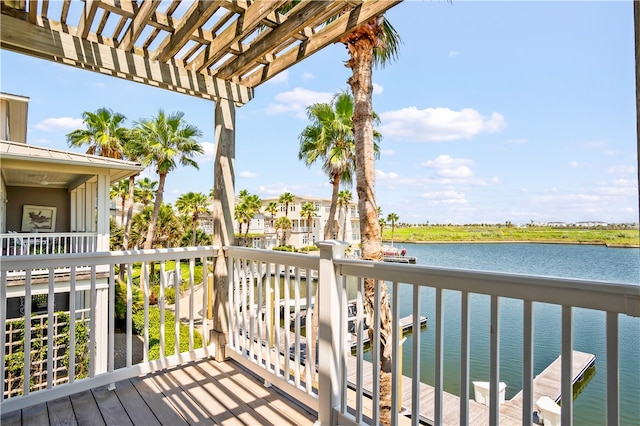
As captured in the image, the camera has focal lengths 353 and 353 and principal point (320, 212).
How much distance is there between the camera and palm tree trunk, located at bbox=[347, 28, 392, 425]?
5500 millimetres

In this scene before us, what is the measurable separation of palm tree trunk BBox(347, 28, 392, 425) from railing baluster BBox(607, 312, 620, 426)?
450 centimetres

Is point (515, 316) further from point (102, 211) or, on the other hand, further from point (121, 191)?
point (121, 191)

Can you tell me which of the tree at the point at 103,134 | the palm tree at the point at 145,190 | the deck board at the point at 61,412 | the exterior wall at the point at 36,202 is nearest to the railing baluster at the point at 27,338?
the deck board at the point at 61,412

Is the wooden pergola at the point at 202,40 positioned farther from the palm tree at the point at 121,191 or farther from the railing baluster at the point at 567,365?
the palm tree at the point at 121,191

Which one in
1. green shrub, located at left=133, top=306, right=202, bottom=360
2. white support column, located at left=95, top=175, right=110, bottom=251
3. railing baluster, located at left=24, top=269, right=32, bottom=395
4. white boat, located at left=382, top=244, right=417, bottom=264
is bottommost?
green shrub, located at left=133, top=306, right=202, bottom=360

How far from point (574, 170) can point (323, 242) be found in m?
24.7

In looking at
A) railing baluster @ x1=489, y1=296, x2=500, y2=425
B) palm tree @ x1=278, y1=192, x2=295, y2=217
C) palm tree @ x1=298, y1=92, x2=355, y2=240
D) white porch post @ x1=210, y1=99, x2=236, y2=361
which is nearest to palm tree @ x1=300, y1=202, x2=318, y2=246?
palm tree @ x1=278, y1=192, x2=295, y2=217

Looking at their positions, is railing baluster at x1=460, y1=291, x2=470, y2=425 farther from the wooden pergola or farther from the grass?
the grass

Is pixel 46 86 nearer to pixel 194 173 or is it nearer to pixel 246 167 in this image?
pixel 194 173

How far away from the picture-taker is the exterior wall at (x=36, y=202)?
8359 millimetres

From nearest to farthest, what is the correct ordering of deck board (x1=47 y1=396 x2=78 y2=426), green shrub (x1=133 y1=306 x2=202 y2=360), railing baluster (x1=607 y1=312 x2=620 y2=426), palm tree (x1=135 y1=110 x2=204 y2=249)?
railing baluster (x1=607 y1=312 x2=620 y2=426)
deck board (x1=47 y1=396 x2=78 y2=426)
green shrub (x1=133 y1=306 x2=202 y2=360)
palm tree (x1=135 y1=110 x2=204 y2=249)

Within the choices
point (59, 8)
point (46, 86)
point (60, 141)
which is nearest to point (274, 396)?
point (59, 8)

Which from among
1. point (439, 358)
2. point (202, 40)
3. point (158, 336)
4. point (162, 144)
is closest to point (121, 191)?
point (162, 144)

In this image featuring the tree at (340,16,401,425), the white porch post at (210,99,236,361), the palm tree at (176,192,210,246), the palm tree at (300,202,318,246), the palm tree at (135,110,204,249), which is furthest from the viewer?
the palm tree at (300,202,318,246)
